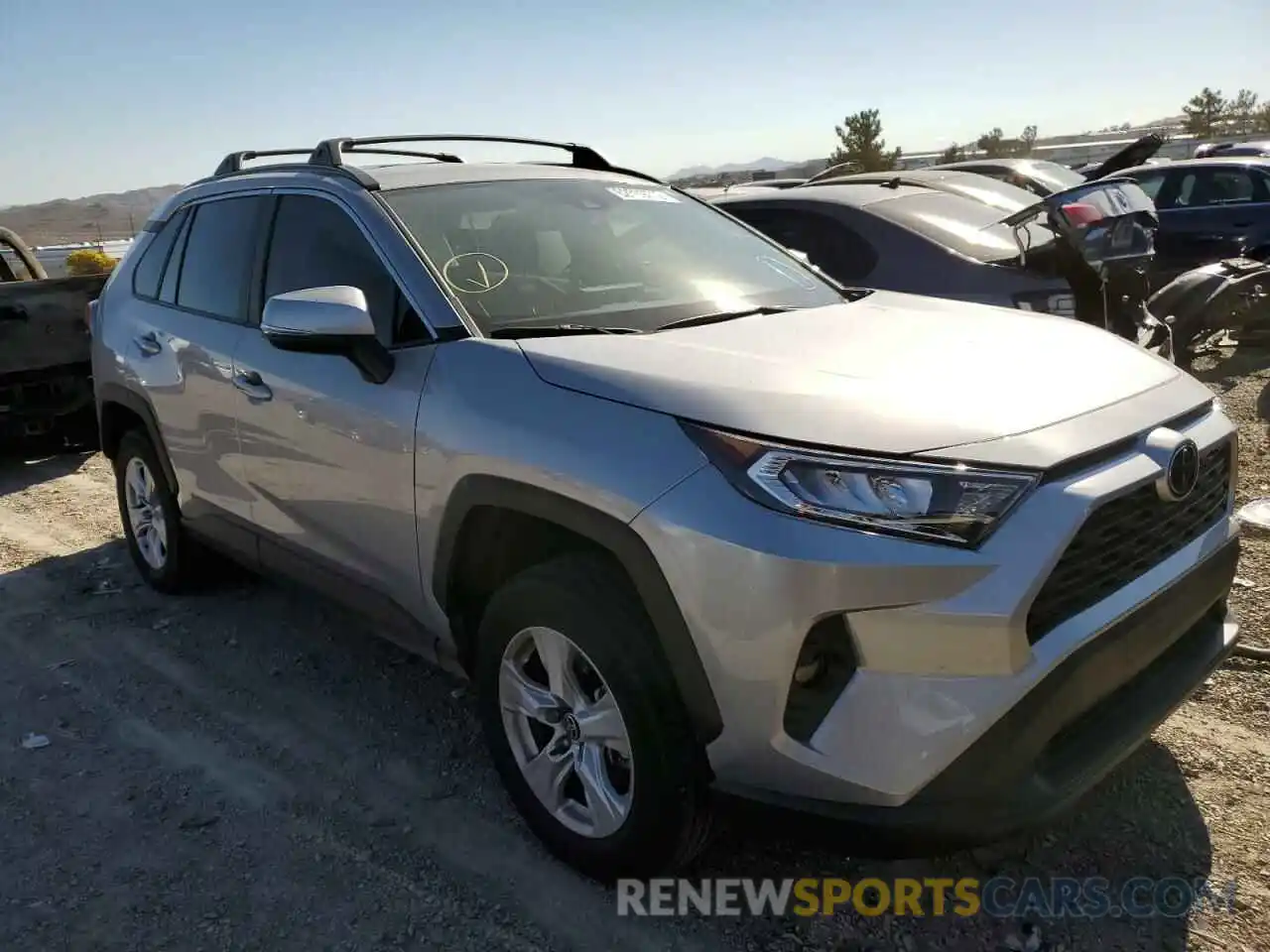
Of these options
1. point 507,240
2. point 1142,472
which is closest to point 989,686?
point 1142,472

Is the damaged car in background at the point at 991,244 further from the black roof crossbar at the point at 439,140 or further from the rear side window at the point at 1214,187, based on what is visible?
the rear side window at the point at 1214,187

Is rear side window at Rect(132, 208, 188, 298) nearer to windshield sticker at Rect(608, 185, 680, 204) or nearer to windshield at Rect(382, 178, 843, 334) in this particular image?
windshield at Rect(382, 178, 843, 334)

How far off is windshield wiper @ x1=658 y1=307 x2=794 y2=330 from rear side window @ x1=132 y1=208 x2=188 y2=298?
264cm

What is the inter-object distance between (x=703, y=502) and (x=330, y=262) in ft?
6.12

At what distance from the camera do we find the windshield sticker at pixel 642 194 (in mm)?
3818

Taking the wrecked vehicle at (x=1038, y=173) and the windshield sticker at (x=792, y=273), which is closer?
the windshield sticker at (x=792, y=273)

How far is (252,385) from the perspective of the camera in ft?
11.8

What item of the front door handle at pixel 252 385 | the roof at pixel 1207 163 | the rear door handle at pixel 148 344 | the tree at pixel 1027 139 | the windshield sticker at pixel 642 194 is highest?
the tree at pixel 1027 139

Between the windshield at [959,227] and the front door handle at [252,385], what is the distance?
11.4 feet

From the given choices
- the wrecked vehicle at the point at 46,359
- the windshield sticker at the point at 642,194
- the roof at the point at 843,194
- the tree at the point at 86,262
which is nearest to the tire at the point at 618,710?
the windshield sticker at the point at 642,194

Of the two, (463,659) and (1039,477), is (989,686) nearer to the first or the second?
(1039,477)

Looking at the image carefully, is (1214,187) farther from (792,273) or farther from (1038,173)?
(792,273)

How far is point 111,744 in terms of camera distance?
358 cm

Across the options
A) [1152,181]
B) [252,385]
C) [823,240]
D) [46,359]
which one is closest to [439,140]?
[252,385]
